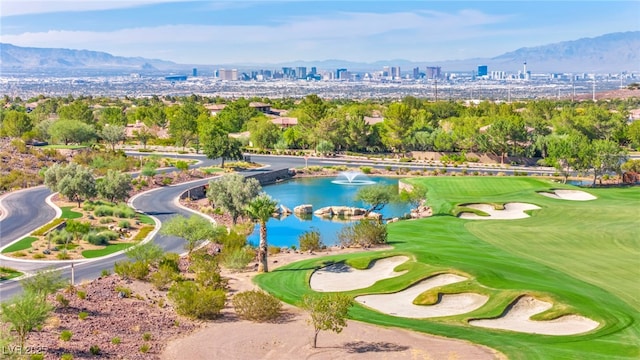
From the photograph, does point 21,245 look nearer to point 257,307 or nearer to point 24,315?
point 257,307

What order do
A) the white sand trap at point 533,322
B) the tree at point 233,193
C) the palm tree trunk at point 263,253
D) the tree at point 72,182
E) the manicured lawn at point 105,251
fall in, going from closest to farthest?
1. the white sand trap at point 533,322
2. the palm tree trunk at point 263,253
3. the manicured lawn at point 105,251
4. the tree at point 233,193
5. the tree at point 72,182

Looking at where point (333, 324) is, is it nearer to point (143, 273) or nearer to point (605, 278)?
point (143, 273)

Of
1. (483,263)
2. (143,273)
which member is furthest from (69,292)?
(483,263)

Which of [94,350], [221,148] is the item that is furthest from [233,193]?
[221,148]

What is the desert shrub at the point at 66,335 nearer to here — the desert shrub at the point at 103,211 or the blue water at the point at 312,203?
the blue water at the point at 312,203

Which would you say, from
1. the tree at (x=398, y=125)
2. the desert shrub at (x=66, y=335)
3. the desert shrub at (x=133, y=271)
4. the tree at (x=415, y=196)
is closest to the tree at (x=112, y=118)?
the tree at (x=398, y=125)

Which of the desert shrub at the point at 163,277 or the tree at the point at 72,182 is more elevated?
the tree at the point at 72,182
